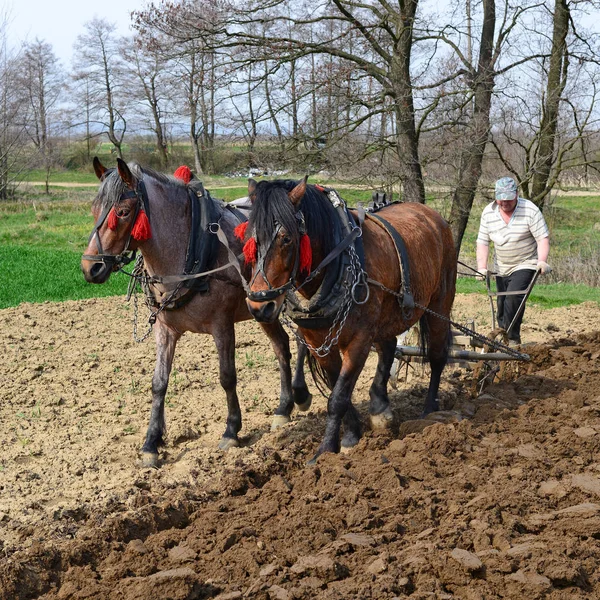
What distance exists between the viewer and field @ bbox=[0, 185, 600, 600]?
347 centimetres

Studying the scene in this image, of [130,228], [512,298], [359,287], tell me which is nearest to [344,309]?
[359,287]

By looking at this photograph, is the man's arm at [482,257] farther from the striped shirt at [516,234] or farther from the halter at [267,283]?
the halter at [267,283]

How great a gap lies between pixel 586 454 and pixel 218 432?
2679 millimetres

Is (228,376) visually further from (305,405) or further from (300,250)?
(300,250)

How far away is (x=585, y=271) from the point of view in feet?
53.2

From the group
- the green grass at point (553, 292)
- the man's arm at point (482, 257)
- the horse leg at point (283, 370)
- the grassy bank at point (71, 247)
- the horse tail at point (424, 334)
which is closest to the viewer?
the horse leg at point (283, 370)

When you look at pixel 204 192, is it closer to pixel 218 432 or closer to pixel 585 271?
pixel 218 432

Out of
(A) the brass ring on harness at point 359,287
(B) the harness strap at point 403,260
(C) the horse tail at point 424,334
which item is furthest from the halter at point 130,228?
(C) the horse tail at point 424,334

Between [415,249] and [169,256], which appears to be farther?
[415,249]

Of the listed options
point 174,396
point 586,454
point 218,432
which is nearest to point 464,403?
point 586,454

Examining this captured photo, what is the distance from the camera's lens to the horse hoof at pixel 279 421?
625 cm

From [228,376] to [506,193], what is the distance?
3335 mm

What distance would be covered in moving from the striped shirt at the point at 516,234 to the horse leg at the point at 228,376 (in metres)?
3.05

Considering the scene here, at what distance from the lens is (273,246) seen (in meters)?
4.54
